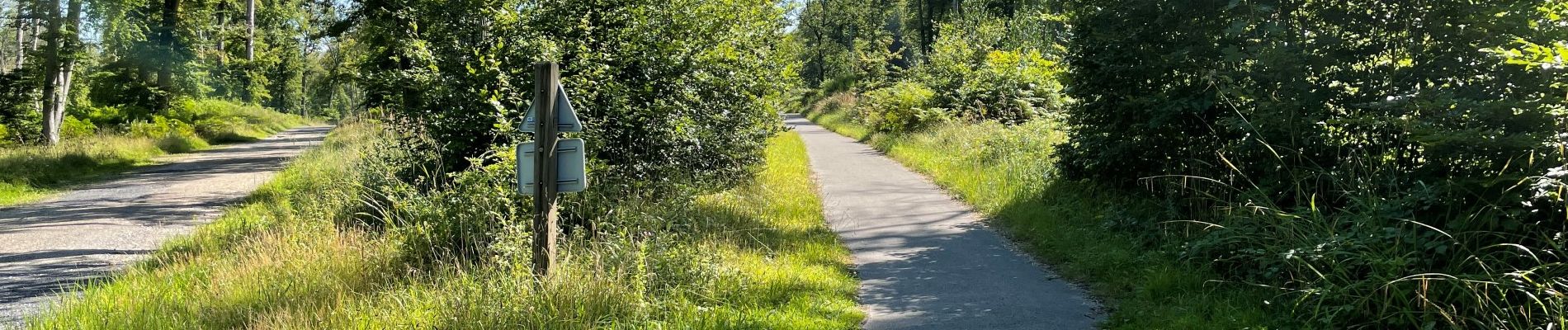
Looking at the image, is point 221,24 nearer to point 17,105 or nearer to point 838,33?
point 17,105

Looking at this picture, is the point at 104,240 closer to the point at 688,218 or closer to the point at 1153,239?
the point at 688,218

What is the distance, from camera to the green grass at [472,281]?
210 inches

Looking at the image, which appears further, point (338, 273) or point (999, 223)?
point (999, 223)

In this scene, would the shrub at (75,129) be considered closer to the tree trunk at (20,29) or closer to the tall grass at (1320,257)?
the tree trunk at (20,29)

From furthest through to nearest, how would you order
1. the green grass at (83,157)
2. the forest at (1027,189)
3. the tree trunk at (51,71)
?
the tree trunk at (51,71), the green grass at (83,157), the forest at (1027,189)

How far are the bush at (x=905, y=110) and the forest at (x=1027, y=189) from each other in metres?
9.76

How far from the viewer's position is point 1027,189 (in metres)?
11.3

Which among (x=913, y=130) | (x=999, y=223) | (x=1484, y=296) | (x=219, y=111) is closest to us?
(x=1484, y=296)

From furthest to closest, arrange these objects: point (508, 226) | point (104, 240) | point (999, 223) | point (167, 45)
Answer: point (167, 45) → point (999, 223) → point (104, 240) → point (508, 226)

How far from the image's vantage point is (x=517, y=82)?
8086mm

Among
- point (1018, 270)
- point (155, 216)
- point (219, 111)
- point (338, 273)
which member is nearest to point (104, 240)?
point (155, 216)

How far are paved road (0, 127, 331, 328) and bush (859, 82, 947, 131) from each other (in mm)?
14859

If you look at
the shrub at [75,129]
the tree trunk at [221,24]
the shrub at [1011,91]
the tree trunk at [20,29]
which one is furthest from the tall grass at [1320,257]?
the tree trunk at [221,24]

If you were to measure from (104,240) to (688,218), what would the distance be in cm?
633
